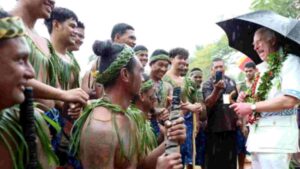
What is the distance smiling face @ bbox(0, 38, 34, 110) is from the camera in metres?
1.93

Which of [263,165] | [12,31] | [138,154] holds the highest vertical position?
[12,31]

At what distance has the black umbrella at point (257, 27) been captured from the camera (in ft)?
14.5

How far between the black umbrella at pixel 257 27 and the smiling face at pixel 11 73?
3075 mm

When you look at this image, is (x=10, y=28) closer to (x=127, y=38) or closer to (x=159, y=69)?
(x=127, y=38)

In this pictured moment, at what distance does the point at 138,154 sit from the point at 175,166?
0.79 meters

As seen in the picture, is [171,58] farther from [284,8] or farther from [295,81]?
[284,8]

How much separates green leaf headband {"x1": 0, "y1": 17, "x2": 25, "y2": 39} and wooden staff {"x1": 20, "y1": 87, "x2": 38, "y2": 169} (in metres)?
0.28

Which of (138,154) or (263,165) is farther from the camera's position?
(263,165)

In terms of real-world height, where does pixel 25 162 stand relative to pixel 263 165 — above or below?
above

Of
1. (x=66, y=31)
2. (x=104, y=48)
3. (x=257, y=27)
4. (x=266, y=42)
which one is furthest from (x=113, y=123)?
(x=257, y=27)

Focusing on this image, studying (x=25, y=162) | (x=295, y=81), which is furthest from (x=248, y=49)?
(x=25, y=162)

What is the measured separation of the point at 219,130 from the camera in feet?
22.6

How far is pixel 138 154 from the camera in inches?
125

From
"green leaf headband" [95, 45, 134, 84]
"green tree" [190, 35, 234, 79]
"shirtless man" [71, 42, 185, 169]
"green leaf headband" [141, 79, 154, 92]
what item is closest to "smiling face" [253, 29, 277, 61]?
"green leaf headband" [141, 79, 154, 92]
